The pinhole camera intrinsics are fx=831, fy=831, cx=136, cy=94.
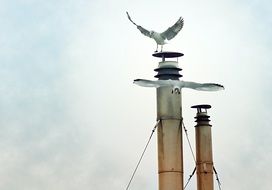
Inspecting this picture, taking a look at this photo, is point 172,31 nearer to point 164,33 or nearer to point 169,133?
point 164,33

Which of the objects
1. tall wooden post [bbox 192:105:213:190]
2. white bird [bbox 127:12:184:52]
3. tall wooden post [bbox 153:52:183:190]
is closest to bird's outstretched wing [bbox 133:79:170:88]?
tall wooden post [bbox 153:52:183:190]

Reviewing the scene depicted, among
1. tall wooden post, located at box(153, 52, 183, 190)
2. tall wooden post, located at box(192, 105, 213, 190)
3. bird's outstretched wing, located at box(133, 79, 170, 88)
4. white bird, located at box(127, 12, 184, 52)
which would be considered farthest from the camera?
tall wooden post, located at box(192, 105, 213, 190)

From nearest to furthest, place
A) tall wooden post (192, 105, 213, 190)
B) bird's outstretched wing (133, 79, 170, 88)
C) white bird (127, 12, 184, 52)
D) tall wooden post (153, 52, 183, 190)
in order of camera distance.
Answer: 1. tall wooden post (153, 52, 183, 190)
2. bird's outstretched wing (133, 79, 170, 88)
3. white bird (127, 12, 184, 52)
4. tall wooden post (192, 105, 213, 190)

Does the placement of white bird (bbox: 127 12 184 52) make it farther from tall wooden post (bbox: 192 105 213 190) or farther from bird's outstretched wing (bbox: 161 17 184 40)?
tall wooden post (bbox: 192 105 213 190)

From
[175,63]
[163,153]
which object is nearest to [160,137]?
[163,153]

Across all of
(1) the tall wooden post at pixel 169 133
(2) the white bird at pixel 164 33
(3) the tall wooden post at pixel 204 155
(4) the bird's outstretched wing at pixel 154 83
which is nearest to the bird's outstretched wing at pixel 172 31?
(2) the white bird at pixel 164 33

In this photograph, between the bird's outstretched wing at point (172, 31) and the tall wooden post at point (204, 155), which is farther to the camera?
the tall wooden post at point (204, 155)

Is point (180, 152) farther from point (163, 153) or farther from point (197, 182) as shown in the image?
point (197, 182)

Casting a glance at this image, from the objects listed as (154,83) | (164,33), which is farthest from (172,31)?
(154,83)

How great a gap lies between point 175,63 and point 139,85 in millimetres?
1842

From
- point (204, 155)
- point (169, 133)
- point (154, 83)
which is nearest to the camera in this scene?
point (169, 133)

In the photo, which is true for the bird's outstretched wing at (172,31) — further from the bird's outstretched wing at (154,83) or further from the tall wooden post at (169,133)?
the bird's outstretched wing at (154,83)

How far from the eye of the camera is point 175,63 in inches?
1422

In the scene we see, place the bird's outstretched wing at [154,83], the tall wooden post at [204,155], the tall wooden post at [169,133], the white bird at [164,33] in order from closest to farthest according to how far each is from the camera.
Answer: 1. the tall wooden post at [169,133]
2. the bird's outstretched wing at [154,83]
3. the white bird at [164,33]
4. the tall wooden post at [204,155]
